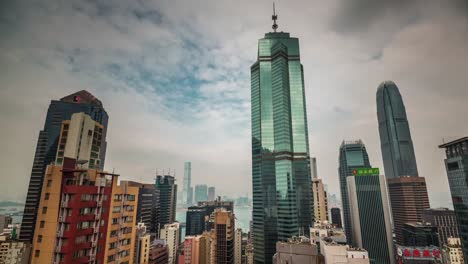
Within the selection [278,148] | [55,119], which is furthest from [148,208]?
[278,148]

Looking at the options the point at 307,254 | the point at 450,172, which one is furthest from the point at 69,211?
the point at 450,172

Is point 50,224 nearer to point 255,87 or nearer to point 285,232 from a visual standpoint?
point 285,232

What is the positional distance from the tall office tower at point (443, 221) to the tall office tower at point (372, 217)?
2751cm

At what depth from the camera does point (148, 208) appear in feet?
315

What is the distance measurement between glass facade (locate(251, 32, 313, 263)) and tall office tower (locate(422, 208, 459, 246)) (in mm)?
60673

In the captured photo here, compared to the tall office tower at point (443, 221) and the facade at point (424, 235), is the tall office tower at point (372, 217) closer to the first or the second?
the facade at point (424, 235)

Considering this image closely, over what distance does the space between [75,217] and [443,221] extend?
412 ft

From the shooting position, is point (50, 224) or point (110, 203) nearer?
point (50, 224)

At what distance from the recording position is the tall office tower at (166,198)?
114 meters

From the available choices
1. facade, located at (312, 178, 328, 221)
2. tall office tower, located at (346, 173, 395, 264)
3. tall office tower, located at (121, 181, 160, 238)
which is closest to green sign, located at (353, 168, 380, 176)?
tall office tower, located at (346, 173, 395, 264)

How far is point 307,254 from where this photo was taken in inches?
987

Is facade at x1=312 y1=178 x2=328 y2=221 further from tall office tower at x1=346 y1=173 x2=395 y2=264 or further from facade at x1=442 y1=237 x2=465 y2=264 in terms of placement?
facade at x1=442 y1=237 x2=465 y2=264

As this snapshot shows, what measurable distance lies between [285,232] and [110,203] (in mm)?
52274

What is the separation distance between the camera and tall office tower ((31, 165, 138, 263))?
16094mm
